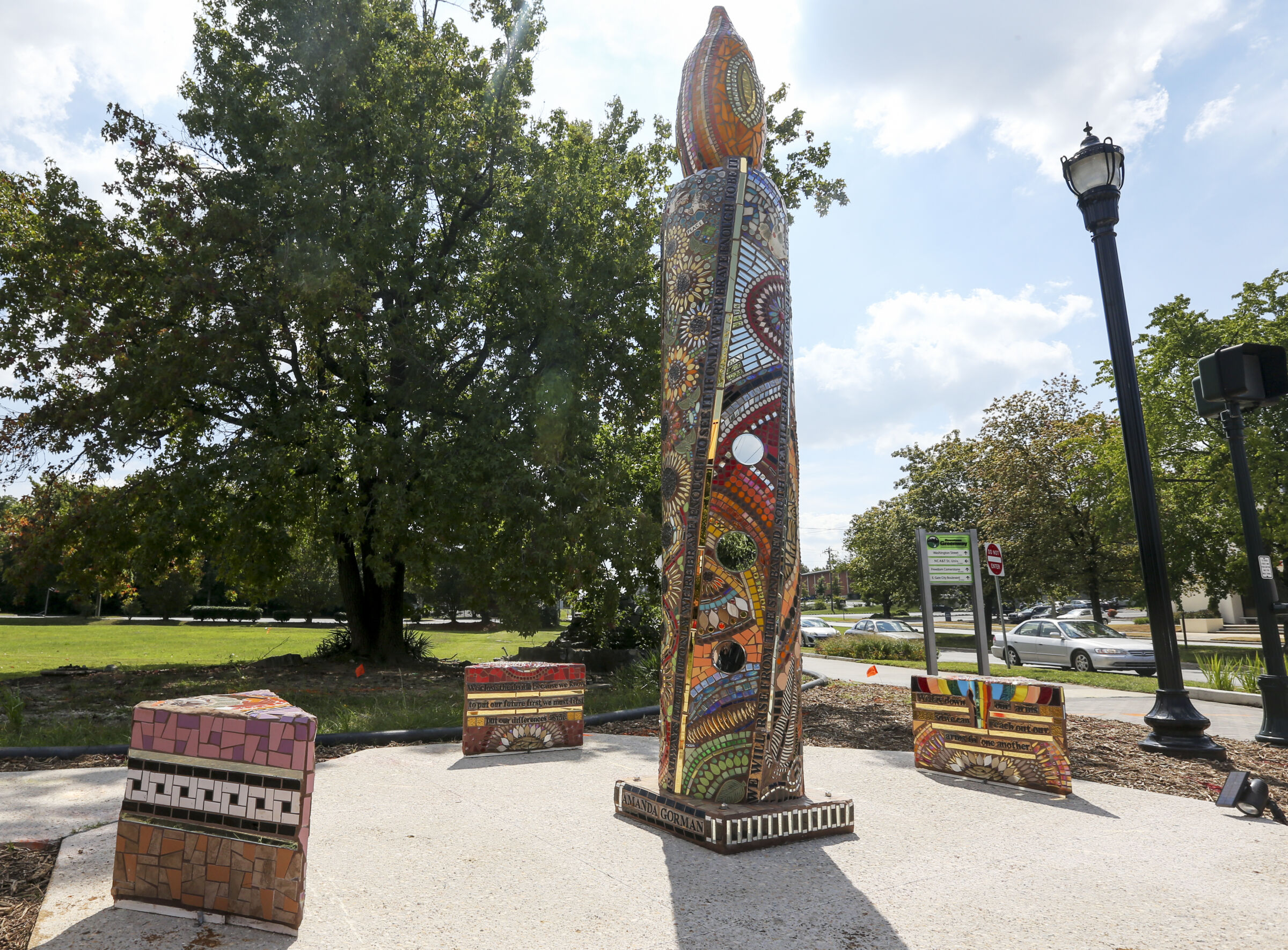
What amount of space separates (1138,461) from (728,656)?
218 inches

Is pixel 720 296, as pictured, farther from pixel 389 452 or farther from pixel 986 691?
pixel 389 452

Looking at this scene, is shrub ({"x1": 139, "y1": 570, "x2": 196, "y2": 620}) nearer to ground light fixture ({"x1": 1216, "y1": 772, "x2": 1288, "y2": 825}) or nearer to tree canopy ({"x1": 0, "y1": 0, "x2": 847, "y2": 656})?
tree canopy ({"x1": 0, "y1": 0, "x2": 847, "y2": 656})

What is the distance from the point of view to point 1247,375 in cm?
772

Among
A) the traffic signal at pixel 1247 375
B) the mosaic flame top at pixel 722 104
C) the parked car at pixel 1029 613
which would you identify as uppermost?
the mosaic flame top at pixel 722 104

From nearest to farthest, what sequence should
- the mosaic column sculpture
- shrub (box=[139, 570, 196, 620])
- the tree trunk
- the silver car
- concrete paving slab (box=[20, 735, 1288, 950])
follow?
concrete paving slab (box=[20, 735, 1288, 950]) < the mosaic column sculpture < the tree trunk < the silver car < shrub (box=[139, 570, 196, 620])

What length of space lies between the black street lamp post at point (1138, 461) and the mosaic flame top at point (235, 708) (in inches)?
289

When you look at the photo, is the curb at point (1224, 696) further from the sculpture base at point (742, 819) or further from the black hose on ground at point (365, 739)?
A: the sculpture base at point (742, 819)

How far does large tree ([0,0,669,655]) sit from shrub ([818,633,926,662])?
10.7m

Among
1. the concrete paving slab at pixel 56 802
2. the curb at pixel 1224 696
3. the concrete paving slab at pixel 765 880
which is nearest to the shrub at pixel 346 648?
the concrete paving slab at pixel 56 802

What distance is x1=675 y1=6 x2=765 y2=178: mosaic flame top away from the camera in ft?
17.4

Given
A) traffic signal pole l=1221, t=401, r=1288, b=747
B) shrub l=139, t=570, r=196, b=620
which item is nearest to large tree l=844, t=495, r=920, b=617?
traffic signal pole l=1221, t=401, r=1288, b=747

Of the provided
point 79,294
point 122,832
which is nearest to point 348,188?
point 79,294

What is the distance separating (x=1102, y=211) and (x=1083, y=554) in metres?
23.3

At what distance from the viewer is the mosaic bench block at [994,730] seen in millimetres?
5895
